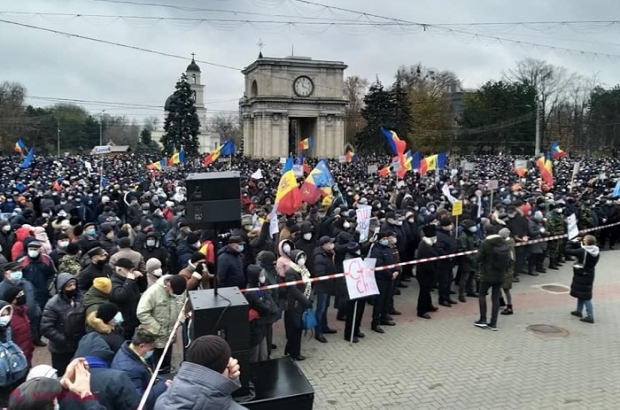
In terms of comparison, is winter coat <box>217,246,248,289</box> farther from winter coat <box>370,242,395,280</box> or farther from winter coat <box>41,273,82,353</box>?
winter coat <box>370,242,395,280</box>

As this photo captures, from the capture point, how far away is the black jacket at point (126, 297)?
7043 mm

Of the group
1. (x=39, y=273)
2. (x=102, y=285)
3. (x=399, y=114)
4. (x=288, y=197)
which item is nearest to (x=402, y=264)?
(x=288, y=197)

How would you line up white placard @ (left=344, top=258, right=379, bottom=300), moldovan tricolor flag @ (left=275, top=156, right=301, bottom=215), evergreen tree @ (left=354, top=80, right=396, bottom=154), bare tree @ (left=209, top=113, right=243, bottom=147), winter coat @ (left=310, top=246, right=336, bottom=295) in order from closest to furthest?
1. white placard @ (left=344, top=258, right=379, bottom=300)
2. winter coat @ (left=310, top=246, right=336, bottom=295)
3. moldovan tricolor flag @ (left=275, top=156, right=301, bottom=215)
4. evergreen tree @ (left=354, top=80, right=396, bottom=154)
5. bare tree @ (left=209, top=113, right=243, bottom=147)

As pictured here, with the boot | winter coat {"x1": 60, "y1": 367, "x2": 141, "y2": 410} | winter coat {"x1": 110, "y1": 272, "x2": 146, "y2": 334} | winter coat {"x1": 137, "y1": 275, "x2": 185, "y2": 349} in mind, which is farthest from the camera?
the boot

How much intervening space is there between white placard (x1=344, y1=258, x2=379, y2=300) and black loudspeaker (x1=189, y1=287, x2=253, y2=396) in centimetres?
421

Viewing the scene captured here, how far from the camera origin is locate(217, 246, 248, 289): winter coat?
8484 millimetres

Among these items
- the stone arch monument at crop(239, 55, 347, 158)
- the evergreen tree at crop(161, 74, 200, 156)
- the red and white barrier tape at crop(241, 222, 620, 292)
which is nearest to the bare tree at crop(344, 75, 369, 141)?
the stone arch monument at crop(239, 55, 347, 158)

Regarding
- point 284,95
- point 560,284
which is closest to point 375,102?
point 284,95

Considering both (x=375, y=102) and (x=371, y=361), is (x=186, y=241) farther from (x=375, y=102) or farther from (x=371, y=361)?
(x=375, y=102)

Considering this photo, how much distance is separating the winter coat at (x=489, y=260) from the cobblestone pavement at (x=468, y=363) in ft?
3.35

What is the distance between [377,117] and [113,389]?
55.2 metres

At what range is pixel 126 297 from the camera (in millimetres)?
7141

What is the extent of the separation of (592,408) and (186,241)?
24.4 ft

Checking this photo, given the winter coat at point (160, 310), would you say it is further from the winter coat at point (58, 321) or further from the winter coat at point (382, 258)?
the winter coat at point (382, 258)
